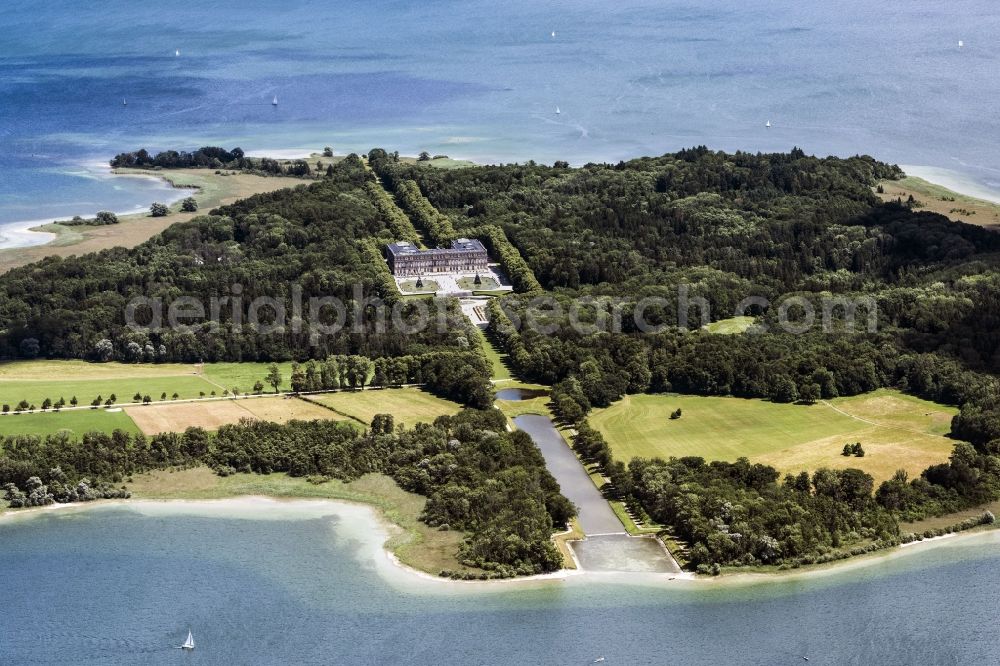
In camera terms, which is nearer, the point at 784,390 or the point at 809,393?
the point at 809,393

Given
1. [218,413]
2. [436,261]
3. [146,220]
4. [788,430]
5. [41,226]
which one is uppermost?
[146,220]

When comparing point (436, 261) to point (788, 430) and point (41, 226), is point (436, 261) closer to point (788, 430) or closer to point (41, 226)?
point (788, 430)

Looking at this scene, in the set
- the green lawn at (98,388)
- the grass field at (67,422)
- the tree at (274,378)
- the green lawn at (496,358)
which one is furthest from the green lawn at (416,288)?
the grass field at (67,422)

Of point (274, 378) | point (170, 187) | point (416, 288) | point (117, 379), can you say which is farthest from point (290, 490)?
point (170, 187)

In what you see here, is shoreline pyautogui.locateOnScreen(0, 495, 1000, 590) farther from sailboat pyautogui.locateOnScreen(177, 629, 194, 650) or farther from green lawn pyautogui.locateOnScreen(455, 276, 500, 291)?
green lawn pyautogui.locateOnScreen(455, 276, 500, 291)

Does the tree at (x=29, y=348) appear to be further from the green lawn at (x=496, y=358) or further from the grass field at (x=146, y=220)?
the green lawn at (x=496, y=358)

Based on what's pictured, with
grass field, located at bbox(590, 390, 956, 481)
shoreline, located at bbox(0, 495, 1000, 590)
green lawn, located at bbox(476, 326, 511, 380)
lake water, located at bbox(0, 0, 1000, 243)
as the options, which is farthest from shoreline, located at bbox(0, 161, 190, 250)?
grass field, located at bbox(590, 390, 956, 481)
